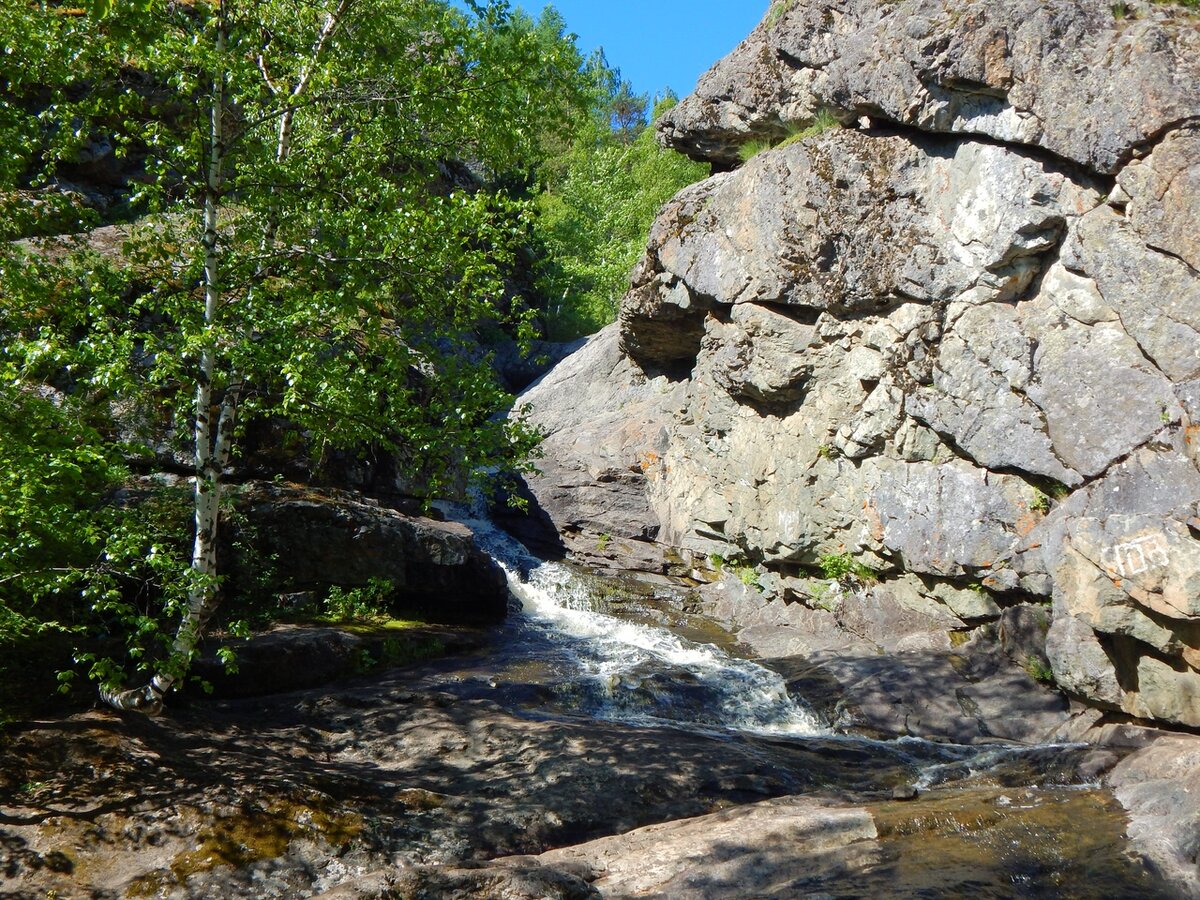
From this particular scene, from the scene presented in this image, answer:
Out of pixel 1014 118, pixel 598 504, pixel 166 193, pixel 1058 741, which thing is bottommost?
pixel 1058 741

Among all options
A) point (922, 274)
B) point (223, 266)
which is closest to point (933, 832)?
point (223, 266)

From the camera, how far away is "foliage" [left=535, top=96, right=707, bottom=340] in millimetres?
32625

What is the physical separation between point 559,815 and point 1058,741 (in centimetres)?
705

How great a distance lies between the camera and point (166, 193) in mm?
9227

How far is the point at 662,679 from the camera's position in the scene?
43.4 ft

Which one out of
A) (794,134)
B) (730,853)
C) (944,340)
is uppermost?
(794,134)

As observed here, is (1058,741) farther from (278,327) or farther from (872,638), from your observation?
(278,327)

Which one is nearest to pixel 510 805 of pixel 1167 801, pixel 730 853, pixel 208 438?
pixel 730 853

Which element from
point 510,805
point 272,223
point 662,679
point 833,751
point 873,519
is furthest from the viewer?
point 873,519

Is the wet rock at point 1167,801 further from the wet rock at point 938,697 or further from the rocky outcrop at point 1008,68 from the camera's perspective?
the rocky outcrop at point 1008,68

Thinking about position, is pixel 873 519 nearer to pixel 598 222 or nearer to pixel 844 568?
pixel 844 568

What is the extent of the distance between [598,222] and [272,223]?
27861 mm

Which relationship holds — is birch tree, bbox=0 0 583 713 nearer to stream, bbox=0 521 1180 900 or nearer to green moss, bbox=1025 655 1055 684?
stream, bbox=0 521 1180 900

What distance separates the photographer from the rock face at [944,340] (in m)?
11.9
